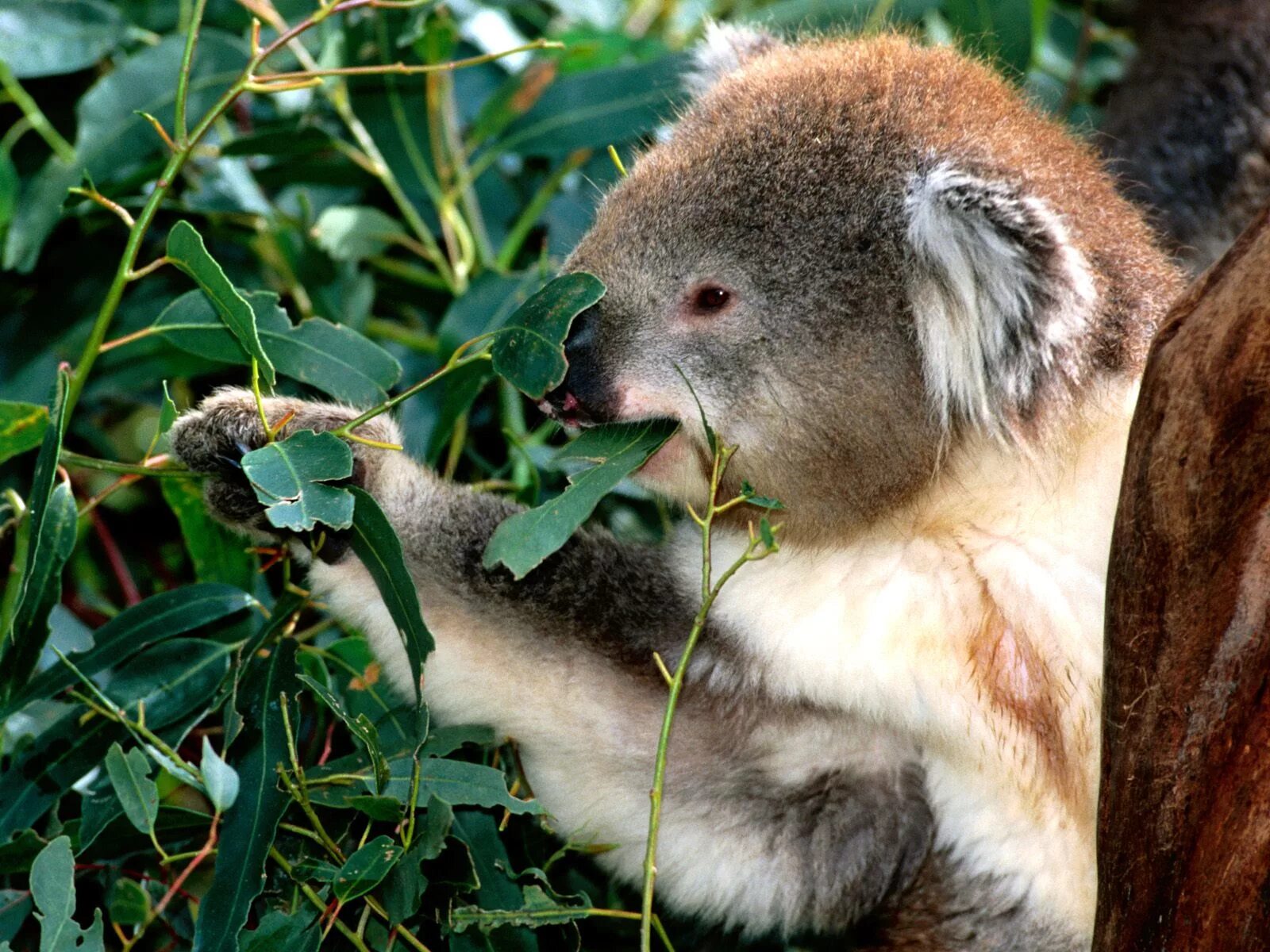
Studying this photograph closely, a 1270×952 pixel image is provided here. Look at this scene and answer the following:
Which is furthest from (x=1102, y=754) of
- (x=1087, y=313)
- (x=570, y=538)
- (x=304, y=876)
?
(x=304, y=876)

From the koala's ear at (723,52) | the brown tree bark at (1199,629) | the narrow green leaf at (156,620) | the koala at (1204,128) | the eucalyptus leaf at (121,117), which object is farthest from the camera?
the koala at (1204,128)

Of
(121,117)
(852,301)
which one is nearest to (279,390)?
(121,117)

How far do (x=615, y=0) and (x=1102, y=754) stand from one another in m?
3.20

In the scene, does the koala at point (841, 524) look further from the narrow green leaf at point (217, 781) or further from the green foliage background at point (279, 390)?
the narrow green leaf at point (217, 781)

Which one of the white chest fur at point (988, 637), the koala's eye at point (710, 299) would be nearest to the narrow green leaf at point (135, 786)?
the white chest fur at point (988, 637)

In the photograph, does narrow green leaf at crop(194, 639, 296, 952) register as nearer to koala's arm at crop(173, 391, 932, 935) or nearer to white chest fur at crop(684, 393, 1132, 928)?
koala's arm at crop(173, 391, 932, 935)

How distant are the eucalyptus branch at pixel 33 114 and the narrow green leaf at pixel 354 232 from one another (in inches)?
24.2

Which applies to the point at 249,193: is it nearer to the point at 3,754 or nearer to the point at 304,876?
the point at 3,754

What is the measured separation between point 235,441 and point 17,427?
50cm

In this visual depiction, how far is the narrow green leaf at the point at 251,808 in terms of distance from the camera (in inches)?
81.0

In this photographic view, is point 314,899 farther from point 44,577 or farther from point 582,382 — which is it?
point 582,382

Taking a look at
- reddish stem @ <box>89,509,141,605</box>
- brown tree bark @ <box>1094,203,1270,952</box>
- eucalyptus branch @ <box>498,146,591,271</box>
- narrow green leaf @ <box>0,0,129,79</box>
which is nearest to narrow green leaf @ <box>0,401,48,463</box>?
reddish stem @ <box>89,509,141,605</box>

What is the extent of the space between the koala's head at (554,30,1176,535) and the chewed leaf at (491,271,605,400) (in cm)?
16

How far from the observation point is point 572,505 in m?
2.09
